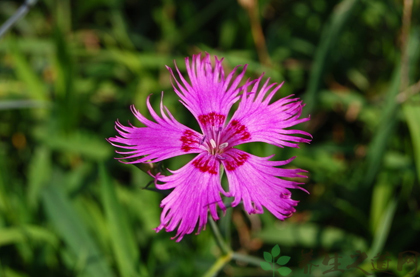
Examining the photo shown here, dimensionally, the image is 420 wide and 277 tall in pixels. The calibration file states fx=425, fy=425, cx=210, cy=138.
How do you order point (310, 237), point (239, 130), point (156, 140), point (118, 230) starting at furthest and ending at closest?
point (310, 237)
point (118, 230)
point (239, 130)
point (156, 140)

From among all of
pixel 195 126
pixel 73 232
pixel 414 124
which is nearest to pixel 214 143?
pixel 73 232

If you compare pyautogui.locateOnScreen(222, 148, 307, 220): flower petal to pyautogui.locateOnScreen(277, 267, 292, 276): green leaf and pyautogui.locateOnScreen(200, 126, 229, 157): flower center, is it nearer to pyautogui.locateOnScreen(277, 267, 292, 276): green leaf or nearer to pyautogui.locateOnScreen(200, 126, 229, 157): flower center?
pyautogui.locateOnScreen(200, 126, 229, 157): flower center

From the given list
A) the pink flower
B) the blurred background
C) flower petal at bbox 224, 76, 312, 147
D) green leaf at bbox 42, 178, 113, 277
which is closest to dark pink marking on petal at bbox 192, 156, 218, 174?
the pink flower

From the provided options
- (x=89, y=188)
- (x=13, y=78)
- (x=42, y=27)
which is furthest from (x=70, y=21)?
(x=89, y=188)

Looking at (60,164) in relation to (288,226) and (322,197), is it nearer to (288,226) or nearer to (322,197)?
(288,226)

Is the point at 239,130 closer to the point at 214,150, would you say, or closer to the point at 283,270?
the point at 214,150

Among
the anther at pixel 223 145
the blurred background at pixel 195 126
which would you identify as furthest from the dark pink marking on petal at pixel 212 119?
the blurred background at pixel 195 126
